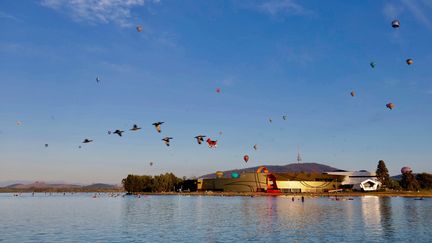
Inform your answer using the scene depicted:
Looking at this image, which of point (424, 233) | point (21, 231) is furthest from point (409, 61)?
point (21, 231)

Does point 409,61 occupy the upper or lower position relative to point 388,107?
upper

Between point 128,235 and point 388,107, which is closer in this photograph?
point 128,235

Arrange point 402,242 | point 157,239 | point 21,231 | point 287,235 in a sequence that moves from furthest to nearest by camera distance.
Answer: point 21,231, point 287,235, point 157,239, point 402,242

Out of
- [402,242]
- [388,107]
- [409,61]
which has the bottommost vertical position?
[402,242]

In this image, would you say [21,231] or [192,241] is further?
[21,231]

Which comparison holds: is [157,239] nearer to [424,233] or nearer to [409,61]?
[424,233]

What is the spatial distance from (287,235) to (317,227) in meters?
10.0

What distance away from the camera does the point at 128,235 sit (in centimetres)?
5072

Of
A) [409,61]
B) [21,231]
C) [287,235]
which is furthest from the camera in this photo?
[409,61]

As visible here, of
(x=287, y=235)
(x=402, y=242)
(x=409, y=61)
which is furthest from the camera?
(x=409, y=61)

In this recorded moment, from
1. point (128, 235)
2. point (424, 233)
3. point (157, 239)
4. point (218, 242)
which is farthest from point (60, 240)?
point (424, 233)

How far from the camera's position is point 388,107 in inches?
2945

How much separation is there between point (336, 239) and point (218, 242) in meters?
12.7

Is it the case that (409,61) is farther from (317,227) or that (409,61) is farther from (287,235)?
(287,235)
